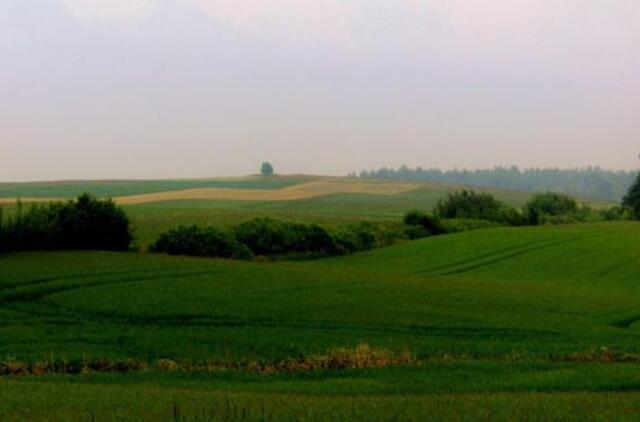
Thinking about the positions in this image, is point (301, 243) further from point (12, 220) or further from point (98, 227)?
point (12, 220)

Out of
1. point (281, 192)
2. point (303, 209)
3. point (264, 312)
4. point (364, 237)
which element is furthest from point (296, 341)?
point (281, 192)

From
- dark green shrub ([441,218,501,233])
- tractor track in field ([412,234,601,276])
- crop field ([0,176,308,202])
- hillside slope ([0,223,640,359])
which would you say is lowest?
tractor track in field ([412,234,601,276])

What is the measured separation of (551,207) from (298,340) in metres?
79.8

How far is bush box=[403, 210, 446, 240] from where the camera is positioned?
66.9 m

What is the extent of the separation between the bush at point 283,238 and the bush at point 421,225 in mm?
11412

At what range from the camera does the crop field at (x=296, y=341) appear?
12.2m

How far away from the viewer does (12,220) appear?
35062 mm

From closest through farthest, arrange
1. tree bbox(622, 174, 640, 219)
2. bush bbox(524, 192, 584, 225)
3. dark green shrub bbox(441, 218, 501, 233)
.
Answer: dark green shrub bbox(441, 218, 501, 233), bush bbox(524, 192, 584, 225), tree bbox(622, 174, 640, 219)

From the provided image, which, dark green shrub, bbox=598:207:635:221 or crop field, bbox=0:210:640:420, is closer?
crop field, bbox=0:210:640:420

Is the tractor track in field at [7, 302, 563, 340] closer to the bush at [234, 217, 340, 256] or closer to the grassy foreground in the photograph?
the grassy foreground

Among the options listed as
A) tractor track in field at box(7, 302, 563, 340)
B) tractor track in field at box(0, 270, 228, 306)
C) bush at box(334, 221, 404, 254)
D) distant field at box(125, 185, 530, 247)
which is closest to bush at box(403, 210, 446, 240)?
bush at box(334, 221, 404, 254)

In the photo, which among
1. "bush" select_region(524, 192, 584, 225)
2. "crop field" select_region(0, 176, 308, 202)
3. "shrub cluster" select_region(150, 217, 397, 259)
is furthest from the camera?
"crop field" select_region(0, 176, 308, 202)

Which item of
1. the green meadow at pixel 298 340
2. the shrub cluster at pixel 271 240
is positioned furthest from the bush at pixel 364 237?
the green meadow at pixel 298 340

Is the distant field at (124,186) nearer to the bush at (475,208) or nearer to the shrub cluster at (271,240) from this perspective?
the bush at (475,208)
